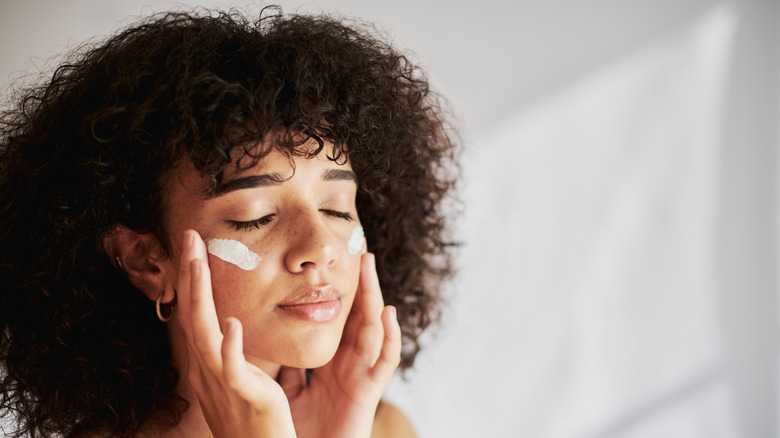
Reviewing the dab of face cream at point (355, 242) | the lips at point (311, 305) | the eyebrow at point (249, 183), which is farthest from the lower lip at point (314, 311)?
the eyebrow at point (249, 183)

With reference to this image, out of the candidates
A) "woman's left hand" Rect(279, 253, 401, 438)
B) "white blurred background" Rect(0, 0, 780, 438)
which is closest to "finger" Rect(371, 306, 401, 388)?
"woman's left hand" Rect(279, 253, 401, 438)

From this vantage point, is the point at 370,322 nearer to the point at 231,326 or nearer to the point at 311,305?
the point at 311,305

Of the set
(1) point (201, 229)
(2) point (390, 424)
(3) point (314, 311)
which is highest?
(1) point (201, 229)

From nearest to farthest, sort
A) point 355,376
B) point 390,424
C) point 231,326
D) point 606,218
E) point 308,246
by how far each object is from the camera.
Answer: point 231,326 < point 308,246 < point 355,376 < point 390,424 < point 606,218

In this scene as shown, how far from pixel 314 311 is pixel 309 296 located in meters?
0.03

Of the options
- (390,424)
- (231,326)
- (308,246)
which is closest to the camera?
(231,326)

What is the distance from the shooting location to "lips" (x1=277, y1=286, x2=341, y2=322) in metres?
1.11

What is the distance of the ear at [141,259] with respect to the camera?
117cm

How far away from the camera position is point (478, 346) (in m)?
1.98

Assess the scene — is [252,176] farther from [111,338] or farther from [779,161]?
[779,161]

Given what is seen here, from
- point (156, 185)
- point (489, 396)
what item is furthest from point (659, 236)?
point (156, 185)

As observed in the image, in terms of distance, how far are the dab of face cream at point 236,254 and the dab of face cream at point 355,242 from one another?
20 cm

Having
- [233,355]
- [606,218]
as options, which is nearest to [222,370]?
[233,355]

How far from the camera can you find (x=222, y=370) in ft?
3.33
